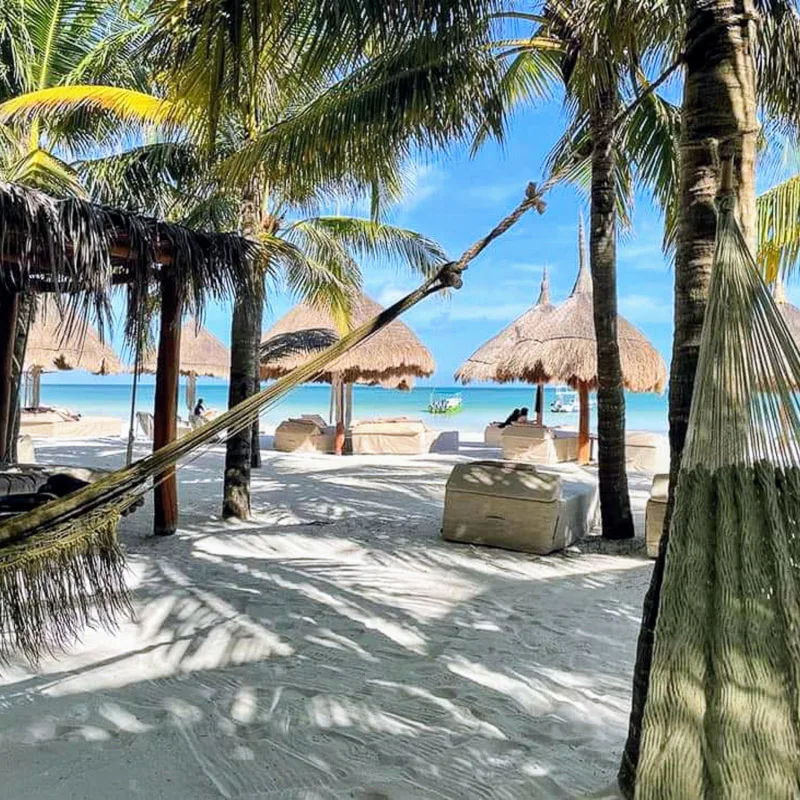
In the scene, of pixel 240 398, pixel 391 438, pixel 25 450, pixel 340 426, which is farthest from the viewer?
pixel 340 426

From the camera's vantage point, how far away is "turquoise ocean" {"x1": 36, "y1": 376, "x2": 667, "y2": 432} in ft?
91.4

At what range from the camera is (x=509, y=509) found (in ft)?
11.8

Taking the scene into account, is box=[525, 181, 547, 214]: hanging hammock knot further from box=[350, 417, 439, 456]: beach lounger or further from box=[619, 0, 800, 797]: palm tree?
box=[350, 417, 439, 456]: beach lounger

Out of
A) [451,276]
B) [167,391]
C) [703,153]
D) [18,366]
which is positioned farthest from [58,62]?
[703,153]

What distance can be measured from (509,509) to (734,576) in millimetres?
2644

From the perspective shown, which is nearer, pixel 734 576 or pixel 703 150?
pixel 734 576

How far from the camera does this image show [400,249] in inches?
237

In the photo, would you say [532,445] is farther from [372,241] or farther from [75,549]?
[75,549]

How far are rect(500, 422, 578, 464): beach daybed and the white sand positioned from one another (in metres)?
4.62

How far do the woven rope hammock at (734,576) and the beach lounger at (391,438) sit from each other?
788cm

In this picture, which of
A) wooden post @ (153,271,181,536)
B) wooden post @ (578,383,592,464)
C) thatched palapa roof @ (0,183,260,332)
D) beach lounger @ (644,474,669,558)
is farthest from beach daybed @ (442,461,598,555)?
wooden post @ (578,383,592,464)

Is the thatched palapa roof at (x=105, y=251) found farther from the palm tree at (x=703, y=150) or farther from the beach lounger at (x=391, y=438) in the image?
the beach lounger at (x=391, y=438)

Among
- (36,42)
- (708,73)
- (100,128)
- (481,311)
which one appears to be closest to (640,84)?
(708,73)

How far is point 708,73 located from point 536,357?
23.5ft
